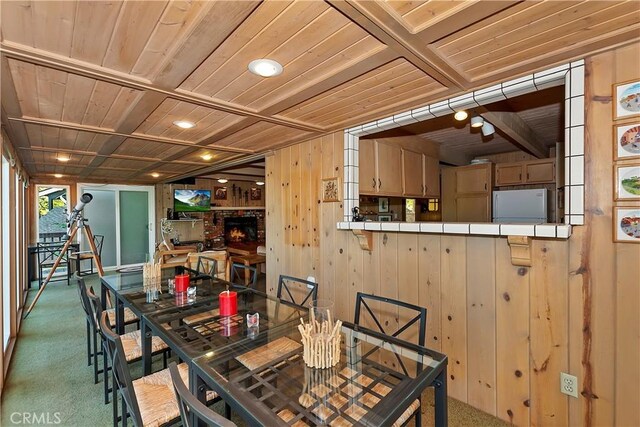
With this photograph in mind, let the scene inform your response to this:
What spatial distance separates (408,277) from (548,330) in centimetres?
91

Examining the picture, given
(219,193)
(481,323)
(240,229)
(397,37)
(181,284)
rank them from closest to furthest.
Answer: (397,37)
(481,323)
(181,284)
(219,193)
(240,229)

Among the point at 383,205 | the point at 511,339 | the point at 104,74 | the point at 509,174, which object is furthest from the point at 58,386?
the point at 509,174

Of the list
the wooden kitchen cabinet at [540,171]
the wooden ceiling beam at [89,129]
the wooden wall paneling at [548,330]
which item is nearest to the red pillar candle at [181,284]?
the wooden ceiling beam at [89,129]

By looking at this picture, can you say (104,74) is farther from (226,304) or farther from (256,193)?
(256,193)

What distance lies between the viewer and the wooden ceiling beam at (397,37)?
107 centimetres

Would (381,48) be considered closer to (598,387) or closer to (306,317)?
(306,317)

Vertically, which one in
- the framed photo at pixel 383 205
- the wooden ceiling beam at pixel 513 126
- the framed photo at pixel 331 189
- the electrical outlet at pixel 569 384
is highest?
the wooden ceiling beam at pixel 513 126

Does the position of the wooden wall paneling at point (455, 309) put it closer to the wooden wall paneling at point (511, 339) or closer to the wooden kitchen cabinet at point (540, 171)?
the wooden wall paneling at point (511, 339)

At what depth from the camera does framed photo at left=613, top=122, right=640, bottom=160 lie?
53.5 inches

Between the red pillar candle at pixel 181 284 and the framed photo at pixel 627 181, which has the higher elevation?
the framed photo at pixel 627 181

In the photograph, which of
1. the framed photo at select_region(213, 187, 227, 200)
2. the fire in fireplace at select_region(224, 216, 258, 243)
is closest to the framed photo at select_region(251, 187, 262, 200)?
the fire in fireplace at select_region(224, 216, 258, 243)

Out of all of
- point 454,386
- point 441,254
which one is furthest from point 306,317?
point 454,386

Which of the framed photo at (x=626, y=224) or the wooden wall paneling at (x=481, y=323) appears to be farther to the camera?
the wooden wall paneling at (x=481, y=323)

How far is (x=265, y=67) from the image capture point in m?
1.51
